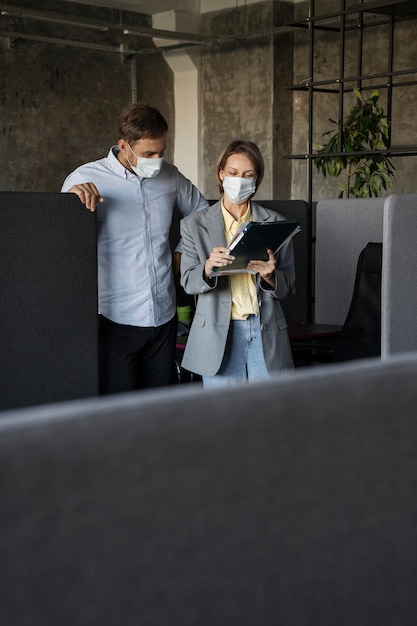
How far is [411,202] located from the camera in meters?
2.40

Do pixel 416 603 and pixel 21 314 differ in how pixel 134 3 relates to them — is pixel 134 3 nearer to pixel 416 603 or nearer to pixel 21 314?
pixel 21 314

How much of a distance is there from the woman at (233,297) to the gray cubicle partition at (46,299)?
0.30 m

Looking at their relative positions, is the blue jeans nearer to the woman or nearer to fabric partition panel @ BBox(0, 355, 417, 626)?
the woman

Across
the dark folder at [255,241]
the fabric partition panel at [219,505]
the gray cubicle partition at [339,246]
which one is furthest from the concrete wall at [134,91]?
the fabric partition panel at [219,505]

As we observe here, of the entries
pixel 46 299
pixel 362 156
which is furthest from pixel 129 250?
pixel 362 156

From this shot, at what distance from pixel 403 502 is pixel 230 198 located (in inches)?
71.3

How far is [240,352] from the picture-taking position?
2.49 meters

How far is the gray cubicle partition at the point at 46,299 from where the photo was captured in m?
2.43

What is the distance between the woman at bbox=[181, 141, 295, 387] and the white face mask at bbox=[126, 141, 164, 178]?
201 mm

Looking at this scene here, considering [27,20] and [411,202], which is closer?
[411,202]

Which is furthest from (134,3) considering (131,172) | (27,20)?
(131,172)

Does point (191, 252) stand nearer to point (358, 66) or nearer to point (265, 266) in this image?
point (265, 266)

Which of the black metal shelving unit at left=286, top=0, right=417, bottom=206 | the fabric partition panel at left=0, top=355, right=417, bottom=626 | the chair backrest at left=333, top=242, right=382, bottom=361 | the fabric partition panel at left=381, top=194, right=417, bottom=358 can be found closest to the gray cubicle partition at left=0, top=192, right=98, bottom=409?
the fabric partition panel at left=381, top=194, right=417, bottom=358

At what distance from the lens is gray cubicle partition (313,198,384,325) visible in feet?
11.9
